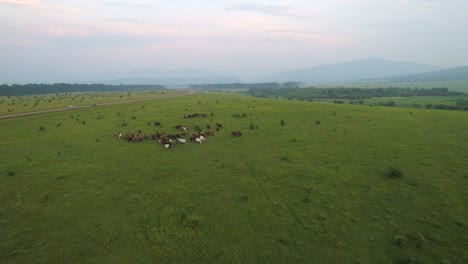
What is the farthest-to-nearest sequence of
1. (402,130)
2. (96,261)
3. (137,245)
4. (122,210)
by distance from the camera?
1. (402,130)
2. (122,210)
3. (137,245)
4. (96,261)

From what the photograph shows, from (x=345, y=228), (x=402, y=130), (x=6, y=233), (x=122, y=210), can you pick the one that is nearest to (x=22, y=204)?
(x=6, y=233)

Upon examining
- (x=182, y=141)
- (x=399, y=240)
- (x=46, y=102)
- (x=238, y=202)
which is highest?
(x=46, y=102)

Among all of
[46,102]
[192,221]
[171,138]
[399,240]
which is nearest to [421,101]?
[171,138]

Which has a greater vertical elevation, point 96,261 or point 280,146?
point 280,146

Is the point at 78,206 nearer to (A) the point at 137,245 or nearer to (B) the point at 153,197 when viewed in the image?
(B) the point at 153,197

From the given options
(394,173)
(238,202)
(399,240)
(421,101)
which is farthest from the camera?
(421,101)

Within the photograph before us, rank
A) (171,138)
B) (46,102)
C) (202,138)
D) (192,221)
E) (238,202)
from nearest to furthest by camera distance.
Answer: (192,221) → (238,202) → (202,138) → (171,138) → (46,102)

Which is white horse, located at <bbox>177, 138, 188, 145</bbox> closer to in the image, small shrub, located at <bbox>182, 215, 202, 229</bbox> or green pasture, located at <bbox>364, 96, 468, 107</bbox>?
small shrub, located at <bbox>182, 215, 202, 229</bbox>

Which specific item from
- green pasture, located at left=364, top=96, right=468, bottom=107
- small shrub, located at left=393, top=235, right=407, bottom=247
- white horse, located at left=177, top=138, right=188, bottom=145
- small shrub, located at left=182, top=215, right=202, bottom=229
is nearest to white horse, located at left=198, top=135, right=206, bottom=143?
white horse, located at left=177, top=138, right=188, bottom=145

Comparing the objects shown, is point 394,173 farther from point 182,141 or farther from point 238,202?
point 182,141
